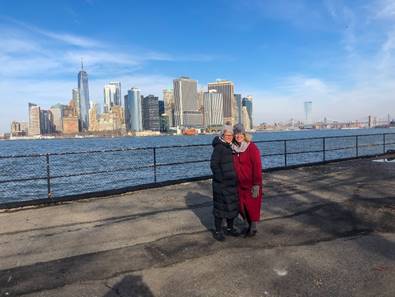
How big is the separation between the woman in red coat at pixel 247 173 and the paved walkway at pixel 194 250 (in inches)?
17.3

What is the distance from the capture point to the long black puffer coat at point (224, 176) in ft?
18.5

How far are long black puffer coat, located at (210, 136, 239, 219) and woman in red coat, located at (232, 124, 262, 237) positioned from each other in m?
0.15

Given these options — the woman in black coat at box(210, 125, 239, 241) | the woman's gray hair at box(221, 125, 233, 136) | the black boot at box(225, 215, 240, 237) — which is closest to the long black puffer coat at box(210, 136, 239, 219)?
the woman in black coat at box(210, 125, 239, 241)

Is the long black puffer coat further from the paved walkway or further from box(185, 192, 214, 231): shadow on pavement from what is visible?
box(185, 192, 214, 231): shadow on pavement

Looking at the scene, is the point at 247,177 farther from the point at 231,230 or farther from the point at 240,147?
the point at 231,230

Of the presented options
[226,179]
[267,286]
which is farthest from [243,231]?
[267,286]

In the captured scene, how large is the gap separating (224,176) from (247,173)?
0.37m

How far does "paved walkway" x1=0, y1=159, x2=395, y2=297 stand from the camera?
4.17 metres

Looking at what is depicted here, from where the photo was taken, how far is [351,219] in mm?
6828

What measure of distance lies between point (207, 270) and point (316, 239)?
1.95 meters

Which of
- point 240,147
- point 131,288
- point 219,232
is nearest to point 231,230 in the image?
point 219,232

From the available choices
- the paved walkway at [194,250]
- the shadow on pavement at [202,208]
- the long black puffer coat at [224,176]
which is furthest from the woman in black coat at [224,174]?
the shadow on pavement at [202,208]

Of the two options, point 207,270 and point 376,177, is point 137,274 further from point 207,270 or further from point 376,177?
point 376,177

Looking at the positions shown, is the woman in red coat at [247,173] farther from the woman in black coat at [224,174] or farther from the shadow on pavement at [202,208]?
the shadow on pavement at [202,208]
